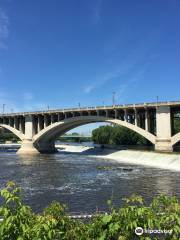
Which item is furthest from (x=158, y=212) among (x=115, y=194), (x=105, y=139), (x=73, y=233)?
(x=105, y=139)

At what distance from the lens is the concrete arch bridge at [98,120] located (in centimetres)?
7550

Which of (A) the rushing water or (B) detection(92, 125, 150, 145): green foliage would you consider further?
(B) detection(92, 125, 150, 145): green foliage

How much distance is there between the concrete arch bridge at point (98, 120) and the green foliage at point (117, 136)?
27.0m

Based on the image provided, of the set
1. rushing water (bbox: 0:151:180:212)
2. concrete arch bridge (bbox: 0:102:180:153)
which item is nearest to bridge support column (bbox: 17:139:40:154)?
concrete arch bridge (bbox: 0:102:180:153)

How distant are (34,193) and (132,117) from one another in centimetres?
5621

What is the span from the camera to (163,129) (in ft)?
246

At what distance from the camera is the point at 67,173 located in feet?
179

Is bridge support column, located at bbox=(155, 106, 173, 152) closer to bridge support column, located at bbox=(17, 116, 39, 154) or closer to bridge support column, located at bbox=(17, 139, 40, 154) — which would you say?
bridge support column, located at bbox=(17, 139, 40, 154)

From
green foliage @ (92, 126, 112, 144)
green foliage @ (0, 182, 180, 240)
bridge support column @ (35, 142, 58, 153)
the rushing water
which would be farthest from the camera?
green foliage @ (92, 126, 112, 144)

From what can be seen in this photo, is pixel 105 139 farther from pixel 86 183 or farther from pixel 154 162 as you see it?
pixel 86 183

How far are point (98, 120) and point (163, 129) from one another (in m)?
22.4

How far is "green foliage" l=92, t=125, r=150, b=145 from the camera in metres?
125

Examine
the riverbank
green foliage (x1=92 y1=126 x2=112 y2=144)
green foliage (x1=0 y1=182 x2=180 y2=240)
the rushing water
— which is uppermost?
green foliage (x1=92 y1=126 x2=112 y2=144)

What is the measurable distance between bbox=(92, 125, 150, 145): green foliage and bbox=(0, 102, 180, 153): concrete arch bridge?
27.0 metres
